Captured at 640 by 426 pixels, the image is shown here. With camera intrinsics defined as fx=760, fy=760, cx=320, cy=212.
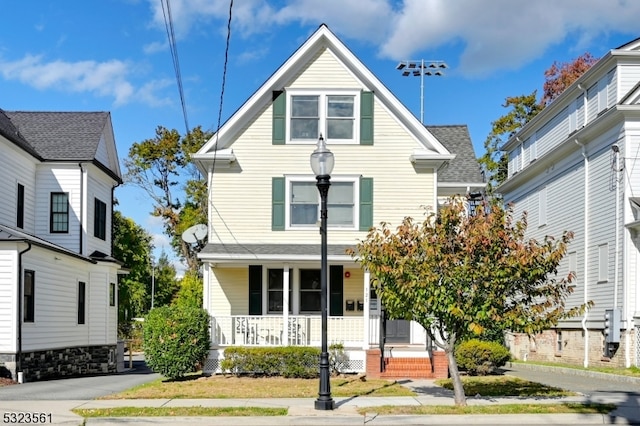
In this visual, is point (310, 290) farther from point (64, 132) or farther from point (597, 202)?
point (64, 132)

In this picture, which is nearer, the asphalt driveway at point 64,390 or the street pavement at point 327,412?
the street pavement at point 327,412

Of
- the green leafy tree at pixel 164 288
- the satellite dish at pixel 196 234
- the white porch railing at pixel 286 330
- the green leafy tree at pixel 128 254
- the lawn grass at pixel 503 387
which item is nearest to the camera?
the lawn grass at pixel 503 387

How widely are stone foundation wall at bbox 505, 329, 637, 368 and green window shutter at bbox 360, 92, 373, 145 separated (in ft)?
23.6

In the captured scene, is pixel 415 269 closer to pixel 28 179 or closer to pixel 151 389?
pixel 151 389

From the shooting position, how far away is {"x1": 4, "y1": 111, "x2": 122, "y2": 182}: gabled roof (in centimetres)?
2755

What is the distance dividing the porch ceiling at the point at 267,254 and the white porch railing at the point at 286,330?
163cm

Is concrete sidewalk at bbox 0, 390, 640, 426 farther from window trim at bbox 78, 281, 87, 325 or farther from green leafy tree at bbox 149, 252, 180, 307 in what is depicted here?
green leafy tree at bbox 149, 252, 180, 307

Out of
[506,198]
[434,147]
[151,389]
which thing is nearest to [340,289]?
[434,147]

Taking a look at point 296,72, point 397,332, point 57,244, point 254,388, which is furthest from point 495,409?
point 57,244

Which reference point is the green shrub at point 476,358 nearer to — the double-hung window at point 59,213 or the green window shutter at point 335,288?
the green window shutter at point 335,288

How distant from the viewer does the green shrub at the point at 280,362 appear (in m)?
20.2

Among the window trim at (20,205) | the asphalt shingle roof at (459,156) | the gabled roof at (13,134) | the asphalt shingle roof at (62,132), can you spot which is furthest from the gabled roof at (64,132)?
the asphalt shingle roof at (459,156)

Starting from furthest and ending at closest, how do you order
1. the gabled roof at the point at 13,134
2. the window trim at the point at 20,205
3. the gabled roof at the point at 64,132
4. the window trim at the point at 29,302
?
the gabled roof at the point at 64,132
the window trim at the point at 20,205
the gabled roof at the point at 13,134
the window trim at the point at 29,302

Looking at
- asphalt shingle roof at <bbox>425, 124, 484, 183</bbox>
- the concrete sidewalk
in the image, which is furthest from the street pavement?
asphalt shingle roof at <bbox>425, 124, 484, 183</bbox>
